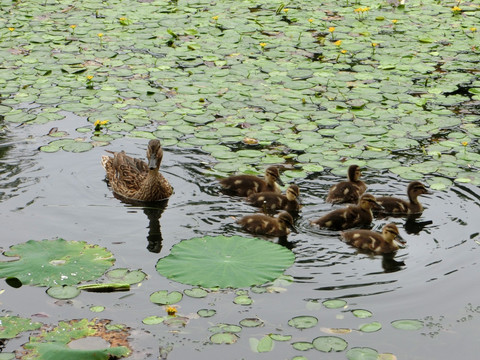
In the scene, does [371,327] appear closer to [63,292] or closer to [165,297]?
[165,297]

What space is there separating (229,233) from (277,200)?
2.27 feet

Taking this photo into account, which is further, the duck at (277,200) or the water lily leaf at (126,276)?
the duck at (277,200)

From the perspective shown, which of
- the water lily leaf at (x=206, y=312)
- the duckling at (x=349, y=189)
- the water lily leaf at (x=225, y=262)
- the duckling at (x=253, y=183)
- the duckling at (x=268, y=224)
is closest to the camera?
the water lily leaf at (x=206, y=312)

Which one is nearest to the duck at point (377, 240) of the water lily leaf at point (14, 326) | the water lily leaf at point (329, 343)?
the water lily leaf at point (329, 343)

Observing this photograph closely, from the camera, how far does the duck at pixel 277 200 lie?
26.9 ft

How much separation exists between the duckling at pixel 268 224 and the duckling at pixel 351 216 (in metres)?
0.32

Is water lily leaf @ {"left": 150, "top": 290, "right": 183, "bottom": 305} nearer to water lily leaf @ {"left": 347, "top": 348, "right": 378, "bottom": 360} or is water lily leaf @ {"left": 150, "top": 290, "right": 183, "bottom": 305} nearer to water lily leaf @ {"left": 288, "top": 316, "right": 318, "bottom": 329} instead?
water lily leaf @ {"left": 288, "top": 316, "right": 318, "bottom": 329}

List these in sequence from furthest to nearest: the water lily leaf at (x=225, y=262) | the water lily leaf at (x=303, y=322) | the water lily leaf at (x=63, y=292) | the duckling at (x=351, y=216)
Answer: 1. the duckling at (x=351, y=216)
2. the water lily leaf at (x=225, y=262)
3. the water lily leaf at (x=63, y=292)
4. the water lily leaf at (x=303, y=322)

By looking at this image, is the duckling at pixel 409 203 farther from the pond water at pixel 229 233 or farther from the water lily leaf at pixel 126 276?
the water lily leaf at pixel 126 276

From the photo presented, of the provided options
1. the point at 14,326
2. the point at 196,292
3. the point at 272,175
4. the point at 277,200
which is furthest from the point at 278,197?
the point at 14,326

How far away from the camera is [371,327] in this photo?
20.7 ft

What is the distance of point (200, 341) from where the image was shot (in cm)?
616

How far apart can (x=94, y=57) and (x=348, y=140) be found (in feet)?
13.4

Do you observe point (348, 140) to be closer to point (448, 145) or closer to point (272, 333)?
point (448, 145)
